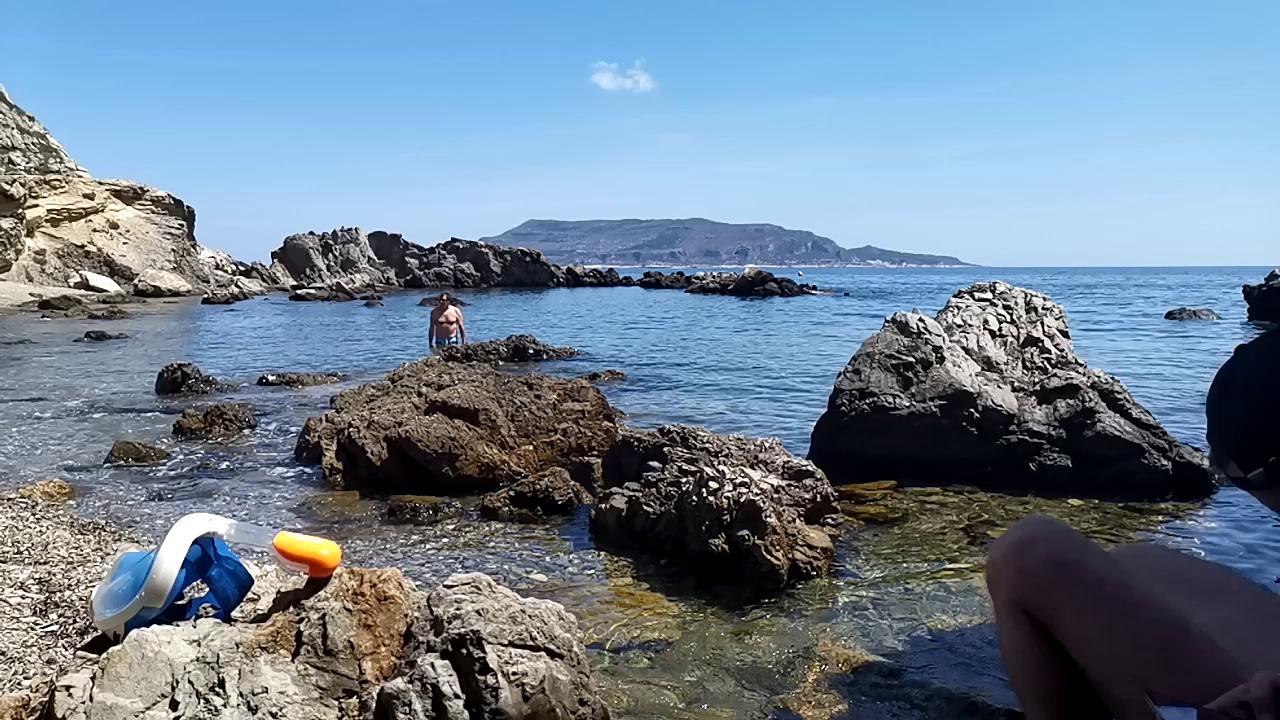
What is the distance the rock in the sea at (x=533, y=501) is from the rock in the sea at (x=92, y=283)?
4435cm

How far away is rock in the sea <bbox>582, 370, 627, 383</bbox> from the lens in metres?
19.3

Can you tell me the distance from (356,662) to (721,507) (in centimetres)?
367

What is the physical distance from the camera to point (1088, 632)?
7.67 feet

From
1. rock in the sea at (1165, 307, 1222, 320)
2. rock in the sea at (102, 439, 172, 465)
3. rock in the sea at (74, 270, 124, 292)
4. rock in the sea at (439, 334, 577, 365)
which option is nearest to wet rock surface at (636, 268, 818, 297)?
rock in the sea at (1165, 307, 1222, 320)

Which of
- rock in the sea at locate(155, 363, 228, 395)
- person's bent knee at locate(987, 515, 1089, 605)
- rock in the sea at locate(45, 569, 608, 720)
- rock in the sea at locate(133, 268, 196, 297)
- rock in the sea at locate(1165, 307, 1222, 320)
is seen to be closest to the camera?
person's bent knee at locate(987, 515, 1089, 605)

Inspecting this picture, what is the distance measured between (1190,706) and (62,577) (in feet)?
21.8

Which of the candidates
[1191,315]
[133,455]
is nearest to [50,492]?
[133,455]

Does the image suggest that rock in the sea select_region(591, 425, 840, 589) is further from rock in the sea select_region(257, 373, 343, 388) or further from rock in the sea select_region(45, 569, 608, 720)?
rock in the sea select_region(257, 373, 343, 388)

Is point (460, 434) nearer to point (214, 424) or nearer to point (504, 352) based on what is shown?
point (214, 424)

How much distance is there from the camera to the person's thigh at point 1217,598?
221cm

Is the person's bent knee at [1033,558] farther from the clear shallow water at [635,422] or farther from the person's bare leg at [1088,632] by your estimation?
the clear shallow water at [635,422]

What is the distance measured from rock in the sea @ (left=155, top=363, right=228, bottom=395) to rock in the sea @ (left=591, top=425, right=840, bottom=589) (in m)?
11.1

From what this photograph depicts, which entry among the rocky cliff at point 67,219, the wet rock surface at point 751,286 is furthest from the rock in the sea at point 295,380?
the wet rock surface at point 751,286

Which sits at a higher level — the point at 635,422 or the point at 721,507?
the point at 721,507
